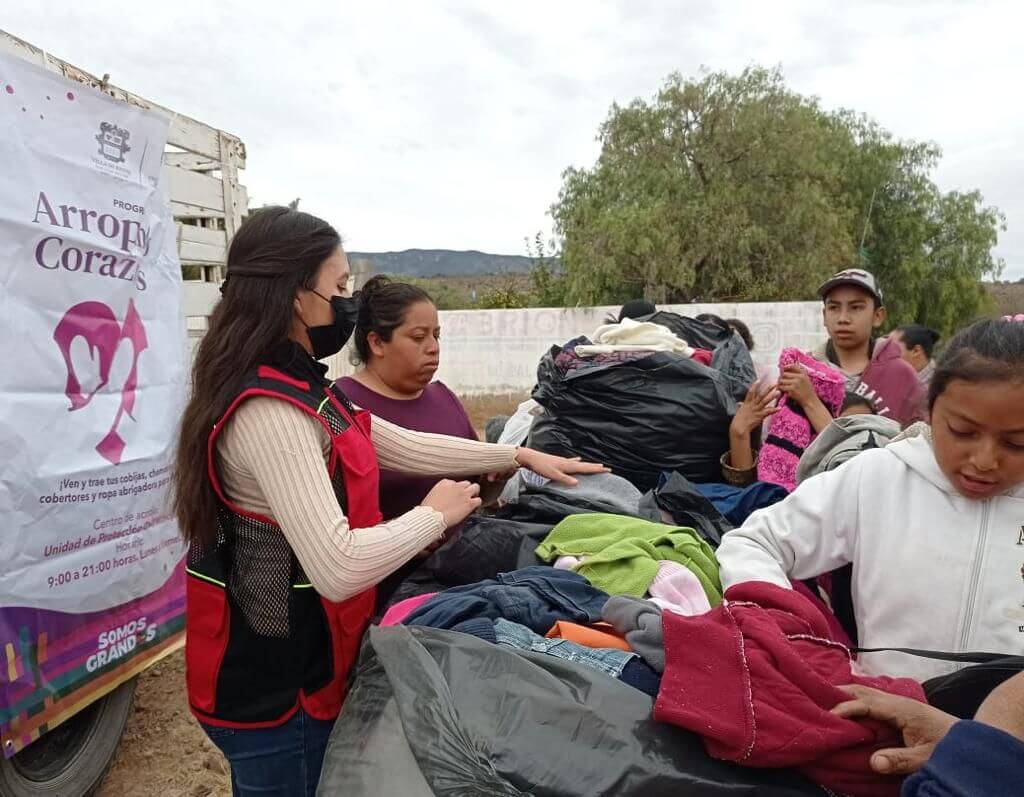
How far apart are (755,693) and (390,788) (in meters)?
0.53

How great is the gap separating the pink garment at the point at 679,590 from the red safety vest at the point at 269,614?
2.09 feet

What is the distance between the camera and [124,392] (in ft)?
8.36

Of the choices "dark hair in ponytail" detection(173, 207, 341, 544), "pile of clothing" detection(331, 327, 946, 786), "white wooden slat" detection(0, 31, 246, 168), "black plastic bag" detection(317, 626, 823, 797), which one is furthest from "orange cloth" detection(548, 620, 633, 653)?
"white wooden slat" detection(0, 31, 246, 168)

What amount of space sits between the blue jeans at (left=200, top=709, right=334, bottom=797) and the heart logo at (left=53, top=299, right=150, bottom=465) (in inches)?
51.9

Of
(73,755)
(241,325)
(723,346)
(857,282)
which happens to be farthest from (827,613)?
(73,755)

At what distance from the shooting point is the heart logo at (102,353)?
2.29 m

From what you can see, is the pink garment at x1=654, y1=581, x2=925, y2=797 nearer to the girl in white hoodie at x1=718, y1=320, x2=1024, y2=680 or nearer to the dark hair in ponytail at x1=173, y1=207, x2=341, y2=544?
the girl in white hoodie at x1=718, y1=320, x2=1024, y2=680

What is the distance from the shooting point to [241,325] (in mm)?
1489

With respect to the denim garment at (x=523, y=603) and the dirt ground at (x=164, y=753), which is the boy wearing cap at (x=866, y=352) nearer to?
the denim garment at (x=523, y=603)

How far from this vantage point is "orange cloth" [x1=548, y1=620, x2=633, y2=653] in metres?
1.23

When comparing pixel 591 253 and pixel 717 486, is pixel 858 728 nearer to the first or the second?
pixel 717 486

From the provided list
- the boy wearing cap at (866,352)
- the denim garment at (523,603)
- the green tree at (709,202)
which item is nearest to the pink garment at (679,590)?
the denim garment at (523,603)

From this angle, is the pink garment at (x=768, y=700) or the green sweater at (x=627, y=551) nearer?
the pink garment at (x=768, y=700)

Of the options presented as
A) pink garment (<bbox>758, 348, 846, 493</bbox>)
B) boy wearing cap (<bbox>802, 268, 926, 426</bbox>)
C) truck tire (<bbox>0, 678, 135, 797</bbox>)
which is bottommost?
truck tire (<bbox>0, 678, 135, 797</bbox>)
